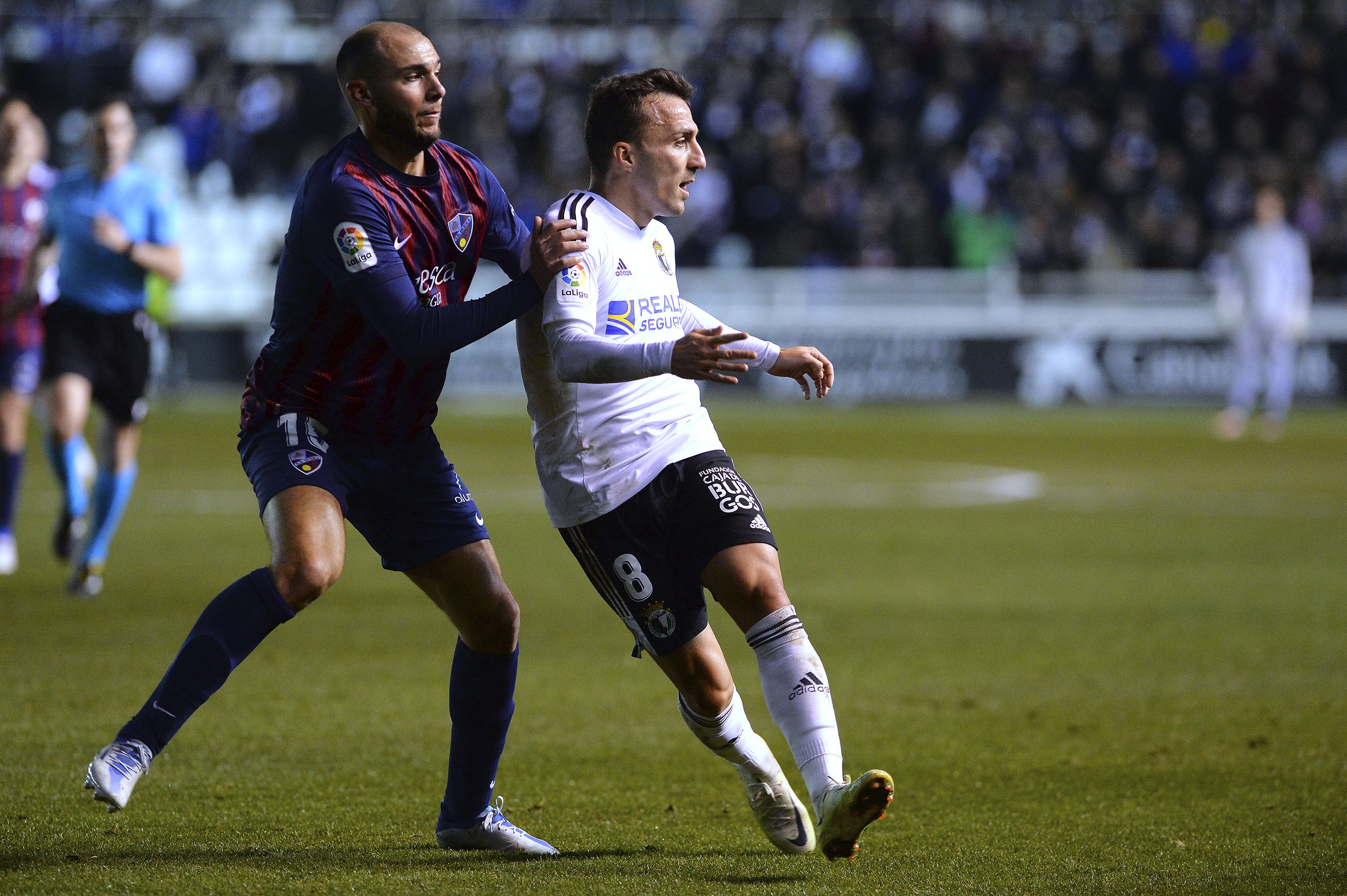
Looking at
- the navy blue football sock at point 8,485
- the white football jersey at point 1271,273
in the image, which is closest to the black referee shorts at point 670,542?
the navy blue football sock at point 8,485

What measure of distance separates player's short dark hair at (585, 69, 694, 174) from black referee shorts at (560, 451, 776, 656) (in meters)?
0.81

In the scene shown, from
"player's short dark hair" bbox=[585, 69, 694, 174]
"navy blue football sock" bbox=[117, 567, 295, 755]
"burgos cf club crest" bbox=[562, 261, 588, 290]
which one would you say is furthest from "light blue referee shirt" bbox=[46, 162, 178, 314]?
"burgos cf club crest" bbox=[562, 261, 588, 290]

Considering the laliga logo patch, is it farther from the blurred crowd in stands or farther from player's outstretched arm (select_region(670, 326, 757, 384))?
the blurred crowd in stands

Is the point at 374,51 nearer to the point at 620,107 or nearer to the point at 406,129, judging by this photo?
the point at 406,129

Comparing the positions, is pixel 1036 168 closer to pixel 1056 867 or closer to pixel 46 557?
pixel 46 557

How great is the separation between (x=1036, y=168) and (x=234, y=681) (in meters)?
20.1

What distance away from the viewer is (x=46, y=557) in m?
9.43

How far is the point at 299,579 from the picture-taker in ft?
12.3

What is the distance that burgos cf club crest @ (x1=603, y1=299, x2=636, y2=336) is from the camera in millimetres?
3975

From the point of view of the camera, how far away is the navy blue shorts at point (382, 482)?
3.95 meters

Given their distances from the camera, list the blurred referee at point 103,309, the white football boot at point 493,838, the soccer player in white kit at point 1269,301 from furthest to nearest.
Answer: the soccer player in white kit at point 1269,301 < the blurred referee at point 103,309 < the white football boot at point 493,838

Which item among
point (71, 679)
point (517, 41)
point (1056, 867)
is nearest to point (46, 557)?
point (71, 679)

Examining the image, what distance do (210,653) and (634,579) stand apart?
3.28 feet

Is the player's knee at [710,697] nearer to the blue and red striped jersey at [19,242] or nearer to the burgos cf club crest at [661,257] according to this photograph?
the burgos cf club crest at [661,257]
